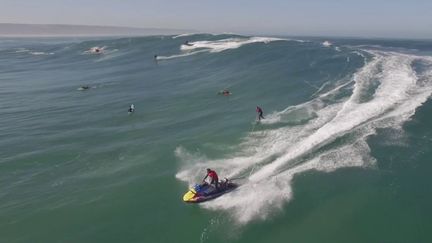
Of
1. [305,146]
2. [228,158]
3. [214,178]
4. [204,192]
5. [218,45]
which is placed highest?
[218,45]

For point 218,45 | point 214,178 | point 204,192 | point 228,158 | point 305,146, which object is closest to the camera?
point 204,192

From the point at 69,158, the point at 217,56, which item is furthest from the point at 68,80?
the point at 69,158

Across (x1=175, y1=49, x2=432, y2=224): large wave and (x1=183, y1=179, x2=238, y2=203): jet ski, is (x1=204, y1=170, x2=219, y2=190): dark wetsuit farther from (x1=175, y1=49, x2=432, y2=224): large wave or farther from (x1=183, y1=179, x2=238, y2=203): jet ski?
(x1=175, y1=49, x2=432, y2=224): large wave

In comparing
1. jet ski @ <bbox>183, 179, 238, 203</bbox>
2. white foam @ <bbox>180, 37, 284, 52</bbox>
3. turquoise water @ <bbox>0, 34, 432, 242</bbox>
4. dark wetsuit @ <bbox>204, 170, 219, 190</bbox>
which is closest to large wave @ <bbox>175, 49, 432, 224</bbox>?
turquoise water @ <bbox>0, 34, 432, 242</bbox>

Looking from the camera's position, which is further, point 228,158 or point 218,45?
point 218,45

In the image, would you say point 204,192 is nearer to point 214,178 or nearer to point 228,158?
point 214,178

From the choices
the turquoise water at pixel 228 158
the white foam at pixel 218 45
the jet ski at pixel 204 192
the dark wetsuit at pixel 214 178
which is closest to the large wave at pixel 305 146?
the turquoise water at pixel 228 158

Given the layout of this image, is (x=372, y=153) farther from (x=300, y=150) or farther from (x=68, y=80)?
(x=68, y=80)

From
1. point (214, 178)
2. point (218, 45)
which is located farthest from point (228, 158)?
point (218, 45)
